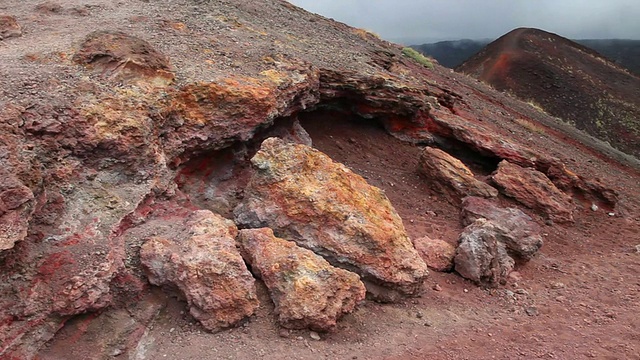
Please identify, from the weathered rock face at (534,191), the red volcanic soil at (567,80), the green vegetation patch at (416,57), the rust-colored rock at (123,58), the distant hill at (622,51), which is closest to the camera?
the rust-colored rock at (123,58)

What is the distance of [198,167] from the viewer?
7789mm

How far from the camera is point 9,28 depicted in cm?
816

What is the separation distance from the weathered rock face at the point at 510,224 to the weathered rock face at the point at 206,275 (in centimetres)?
508

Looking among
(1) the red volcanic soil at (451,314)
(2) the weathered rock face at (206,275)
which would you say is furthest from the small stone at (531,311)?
(2) the weathered rock face at (206,275)

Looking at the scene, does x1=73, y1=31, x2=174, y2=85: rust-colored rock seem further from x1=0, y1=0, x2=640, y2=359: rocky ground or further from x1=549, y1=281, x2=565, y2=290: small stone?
x1=549, y1=281, x2=565, y2=290: small stone

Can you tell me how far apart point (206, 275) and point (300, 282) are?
1.09 m

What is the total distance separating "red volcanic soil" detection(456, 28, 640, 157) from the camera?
3459cm

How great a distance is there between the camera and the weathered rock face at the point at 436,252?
774 centimetres

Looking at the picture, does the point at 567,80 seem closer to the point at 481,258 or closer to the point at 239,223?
the point at 481,258

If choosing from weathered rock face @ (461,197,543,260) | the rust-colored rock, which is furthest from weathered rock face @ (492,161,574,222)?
the rust-colored rock

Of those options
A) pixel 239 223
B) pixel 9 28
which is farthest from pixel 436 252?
pixel 9 28

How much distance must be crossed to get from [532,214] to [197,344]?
8.08 meters

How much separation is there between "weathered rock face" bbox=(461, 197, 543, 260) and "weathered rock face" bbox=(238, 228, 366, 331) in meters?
3.75

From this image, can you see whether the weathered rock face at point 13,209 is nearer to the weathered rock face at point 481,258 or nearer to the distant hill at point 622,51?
the weathered rock face at point 481,258
